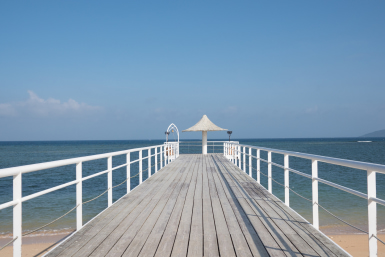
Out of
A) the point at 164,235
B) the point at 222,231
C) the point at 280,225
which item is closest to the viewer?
the point at 164,235

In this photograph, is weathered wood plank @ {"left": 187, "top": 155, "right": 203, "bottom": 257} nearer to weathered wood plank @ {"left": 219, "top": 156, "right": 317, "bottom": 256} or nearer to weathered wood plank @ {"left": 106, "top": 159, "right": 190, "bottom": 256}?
weathered wood plank @ {"left": 106, "top": 159, "right": 190, "bottom": 256}

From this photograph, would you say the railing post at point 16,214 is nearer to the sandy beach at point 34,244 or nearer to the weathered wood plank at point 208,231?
the weathered wood plank at point 208,231

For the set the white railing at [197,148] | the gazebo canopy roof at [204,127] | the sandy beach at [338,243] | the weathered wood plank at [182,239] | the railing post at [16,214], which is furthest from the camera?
the gazebo canopy roof at [204,127]

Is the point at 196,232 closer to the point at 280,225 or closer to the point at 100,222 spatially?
the point at 280,225

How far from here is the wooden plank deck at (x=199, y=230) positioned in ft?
8.31

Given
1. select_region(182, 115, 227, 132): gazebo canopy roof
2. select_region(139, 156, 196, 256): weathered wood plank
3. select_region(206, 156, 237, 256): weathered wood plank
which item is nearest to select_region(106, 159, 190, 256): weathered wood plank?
select_region(139, 156, 196, 256): weathered wood plank

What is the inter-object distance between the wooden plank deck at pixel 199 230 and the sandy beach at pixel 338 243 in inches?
106

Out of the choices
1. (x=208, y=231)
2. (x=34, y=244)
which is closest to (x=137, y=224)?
(x=208, y=231)

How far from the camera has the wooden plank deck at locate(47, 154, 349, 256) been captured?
2533mm

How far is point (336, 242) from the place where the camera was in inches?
253

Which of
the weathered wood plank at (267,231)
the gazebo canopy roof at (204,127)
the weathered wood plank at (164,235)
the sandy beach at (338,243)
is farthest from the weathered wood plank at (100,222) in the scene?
the gazebo canopy roof at (204,127)

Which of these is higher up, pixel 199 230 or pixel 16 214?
pixel 16 214

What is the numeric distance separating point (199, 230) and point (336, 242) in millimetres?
4877

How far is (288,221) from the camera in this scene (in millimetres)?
3430
